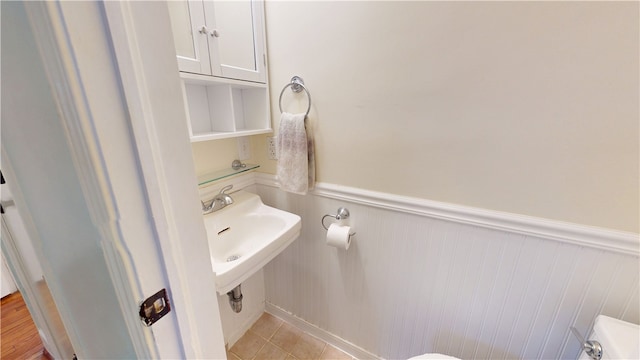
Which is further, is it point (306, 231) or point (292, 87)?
point (306, 231)

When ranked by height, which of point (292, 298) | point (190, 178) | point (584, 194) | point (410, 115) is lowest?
point (292, 298)

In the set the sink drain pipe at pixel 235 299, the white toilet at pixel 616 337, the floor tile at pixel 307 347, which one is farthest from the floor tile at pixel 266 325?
the white toilet at pixel 616 337

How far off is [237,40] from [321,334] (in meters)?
1.75

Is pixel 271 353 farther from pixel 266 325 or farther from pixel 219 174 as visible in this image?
pixel 219 174

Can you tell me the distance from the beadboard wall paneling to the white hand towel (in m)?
0.12

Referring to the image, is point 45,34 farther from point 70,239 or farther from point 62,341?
point 62,341

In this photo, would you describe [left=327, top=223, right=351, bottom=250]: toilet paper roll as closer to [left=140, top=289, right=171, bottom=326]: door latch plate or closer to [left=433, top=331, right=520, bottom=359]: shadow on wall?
[left=433, top=331, right=520, bottom=359]: shadow on wall

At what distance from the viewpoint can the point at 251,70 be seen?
3.75ft

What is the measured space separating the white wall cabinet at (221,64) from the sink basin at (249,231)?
0.41 m

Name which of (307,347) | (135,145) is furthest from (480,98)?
(307,347)

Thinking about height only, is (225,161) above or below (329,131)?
below

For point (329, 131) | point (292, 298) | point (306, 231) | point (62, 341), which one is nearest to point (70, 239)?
point (62, 341)

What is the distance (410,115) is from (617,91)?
22.5 inches

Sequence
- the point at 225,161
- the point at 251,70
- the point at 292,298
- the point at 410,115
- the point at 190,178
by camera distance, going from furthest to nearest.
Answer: the point at 292,298, the point at 225,161, the point at 251,70, the point at 410,115, the point at 190,178
